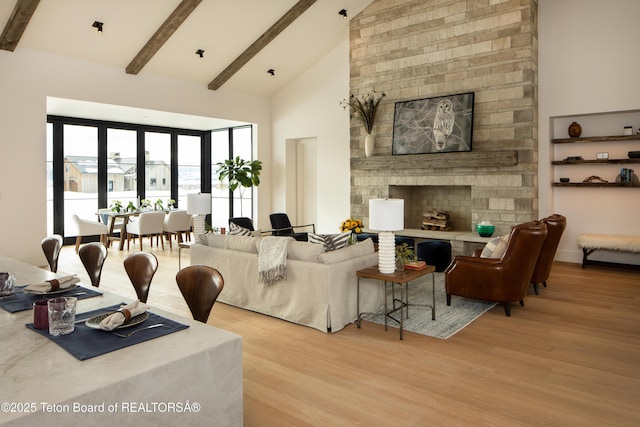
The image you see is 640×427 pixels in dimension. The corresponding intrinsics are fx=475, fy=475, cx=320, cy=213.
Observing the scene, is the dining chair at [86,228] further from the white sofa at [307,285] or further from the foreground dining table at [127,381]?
the foreground dining table at [127,381]

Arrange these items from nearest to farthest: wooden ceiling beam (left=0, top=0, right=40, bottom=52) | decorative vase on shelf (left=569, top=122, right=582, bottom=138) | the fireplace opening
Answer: wooden ceiling beam (left=0, top=0, right=40, bottom=52) < decorative vase on shelf (left=569, top=122, right=582, bottom=138) < the fireplace opening

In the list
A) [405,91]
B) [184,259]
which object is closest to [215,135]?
[184,259]

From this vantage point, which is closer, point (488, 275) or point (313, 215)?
point (488, 275)

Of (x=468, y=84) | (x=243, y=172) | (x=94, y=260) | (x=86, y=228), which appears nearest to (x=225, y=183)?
(x=243, y=172)

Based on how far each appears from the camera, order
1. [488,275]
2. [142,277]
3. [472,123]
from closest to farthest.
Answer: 1. [142,277]
2. [488,275]
3. [472,123]

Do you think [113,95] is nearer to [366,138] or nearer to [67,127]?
[67,127]

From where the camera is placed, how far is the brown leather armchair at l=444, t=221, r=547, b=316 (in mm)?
4598

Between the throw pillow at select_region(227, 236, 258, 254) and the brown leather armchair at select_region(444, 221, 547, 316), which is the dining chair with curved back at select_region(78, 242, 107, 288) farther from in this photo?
the brown leather armchair at select_region(444, 221, 547, 316)

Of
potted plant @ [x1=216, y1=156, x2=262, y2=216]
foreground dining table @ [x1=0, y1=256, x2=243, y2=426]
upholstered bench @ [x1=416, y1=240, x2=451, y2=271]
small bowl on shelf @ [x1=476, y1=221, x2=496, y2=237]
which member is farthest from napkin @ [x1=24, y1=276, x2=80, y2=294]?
potted plant @ [x1=216, y1=156, x2=262, y2=216]

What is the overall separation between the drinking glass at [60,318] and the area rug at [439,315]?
3.07 m

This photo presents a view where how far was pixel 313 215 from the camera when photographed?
427 inches

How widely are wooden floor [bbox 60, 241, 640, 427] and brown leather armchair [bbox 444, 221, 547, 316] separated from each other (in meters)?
0.24

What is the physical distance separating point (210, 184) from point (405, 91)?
6.12 meters

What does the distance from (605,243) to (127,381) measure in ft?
23.1
